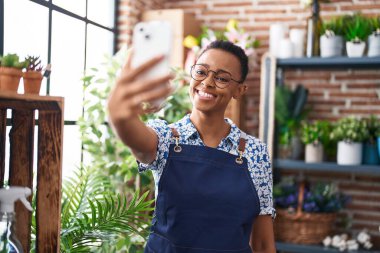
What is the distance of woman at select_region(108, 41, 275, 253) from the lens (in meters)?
1.46

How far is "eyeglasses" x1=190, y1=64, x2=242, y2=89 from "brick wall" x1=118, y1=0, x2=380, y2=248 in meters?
2.10

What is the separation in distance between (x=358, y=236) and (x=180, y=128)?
2.18 m

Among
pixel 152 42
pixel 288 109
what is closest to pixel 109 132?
pixel 288 109

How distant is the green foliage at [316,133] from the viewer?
3277 millimetres

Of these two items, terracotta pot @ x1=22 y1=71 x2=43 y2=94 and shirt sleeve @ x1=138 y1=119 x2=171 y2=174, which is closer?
shirt sleeve @ x1=138 y1=119 x2=171 y2=174

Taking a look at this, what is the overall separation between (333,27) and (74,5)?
5.06 feet

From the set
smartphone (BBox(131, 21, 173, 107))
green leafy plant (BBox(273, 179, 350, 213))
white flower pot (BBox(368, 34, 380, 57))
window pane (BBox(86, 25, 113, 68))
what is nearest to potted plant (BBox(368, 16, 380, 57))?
white flower pot (BBox(368, 34, 380, 57))

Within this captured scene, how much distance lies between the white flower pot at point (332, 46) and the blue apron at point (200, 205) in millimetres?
1909

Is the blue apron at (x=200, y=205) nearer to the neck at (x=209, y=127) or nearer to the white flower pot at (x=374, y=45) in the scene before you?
the neck at (x=209, y=127)

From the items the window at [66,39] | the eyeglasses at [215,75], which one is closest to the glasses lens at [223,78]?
the eyeglasses at [215,75]

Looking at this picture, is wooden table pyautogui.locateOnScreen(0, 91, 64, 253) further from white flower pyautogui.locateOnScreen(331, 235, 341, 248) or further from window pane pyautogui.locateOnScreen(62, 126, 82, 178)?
white flower pyautogui.locateOnScreen(331, 235, 341, 248)

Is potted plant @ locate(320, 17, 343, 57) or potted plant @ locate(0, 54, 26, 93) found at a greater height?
potted plant @ locate(320, 17, 343, 57)

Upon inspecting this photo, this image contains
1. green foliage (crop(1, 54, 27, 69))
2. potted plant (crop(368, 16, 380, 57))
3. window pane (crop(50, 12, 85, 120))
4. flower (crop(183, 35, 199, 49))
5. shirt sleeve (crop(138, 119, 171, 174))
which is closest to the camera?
shirt sleeve (crop(138, 119, 171, 174))

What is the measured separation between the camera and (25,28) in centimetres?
256
